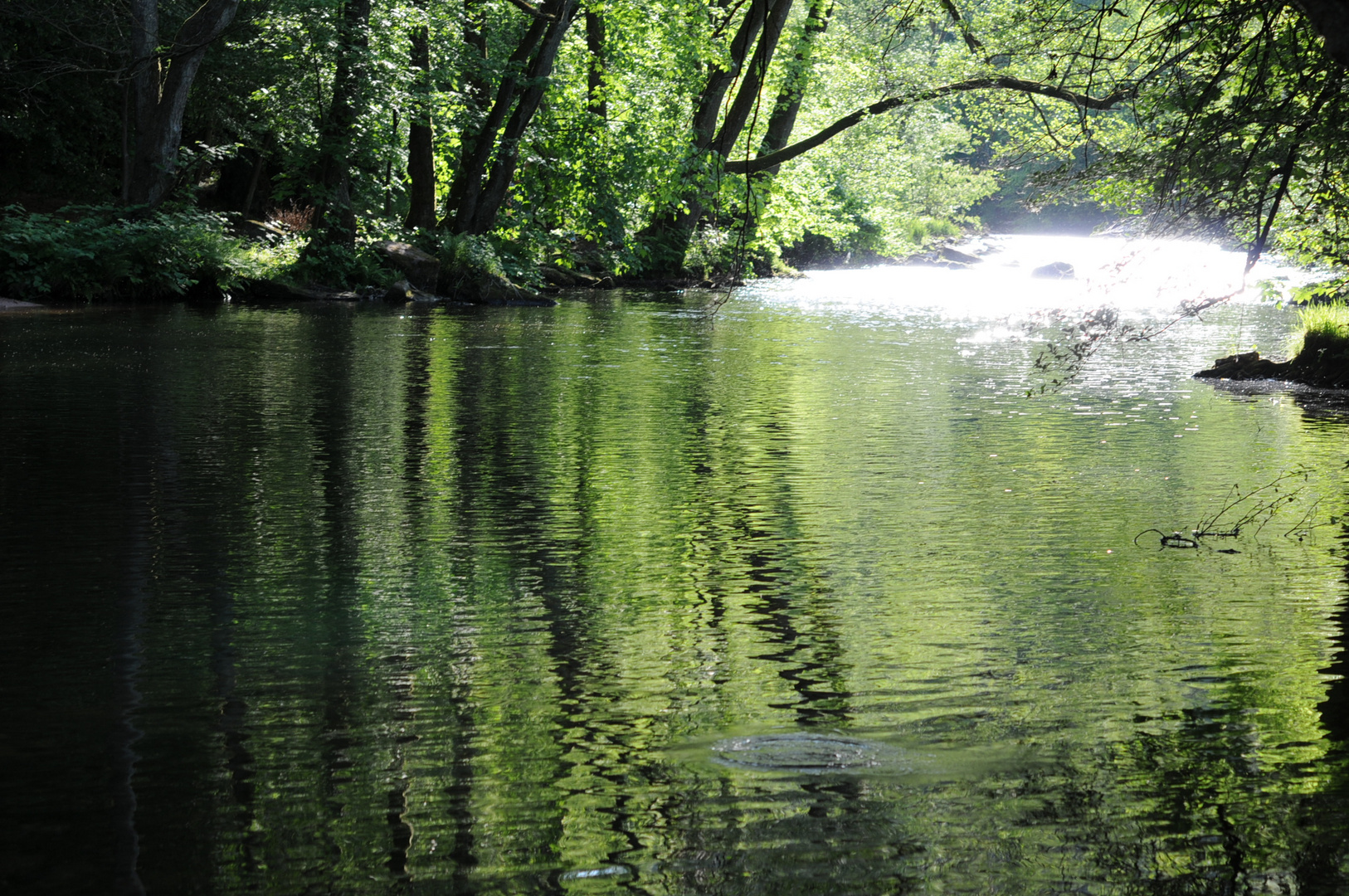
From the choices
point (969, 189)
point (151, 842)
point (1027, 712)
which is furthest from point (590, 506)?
point (969, 189)

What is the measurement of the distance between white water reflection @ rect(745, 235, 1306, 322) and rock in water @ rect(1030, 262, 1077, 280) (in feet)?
1.20

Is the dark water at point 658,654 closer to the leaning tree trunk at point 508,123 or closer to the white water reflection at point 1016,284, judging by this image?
the white water reflection at point 1016,284

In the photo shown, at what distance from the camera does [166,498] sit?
25.9 ft

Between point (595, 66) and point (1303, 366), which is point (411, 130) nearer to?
point (595, 66)

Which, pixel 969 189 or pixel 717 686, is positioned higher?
pixel 969 189

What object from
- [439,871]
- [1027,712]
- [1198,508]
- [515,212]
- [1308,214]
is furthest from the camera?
[515,212]

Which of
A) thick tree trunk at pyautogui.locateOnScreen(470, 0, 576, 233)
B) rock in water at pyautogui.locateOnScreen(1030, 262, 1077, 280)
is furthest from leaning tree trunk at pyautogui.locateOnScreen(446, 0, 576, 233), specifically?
rock in water at pyautogui.locateOnScreen(1030, 262, 1077, 280)

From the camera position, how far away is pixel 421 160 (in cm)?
3023

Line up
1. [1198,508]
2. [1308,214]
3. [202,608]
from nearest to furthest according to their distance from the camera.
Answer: [202,608] < [1308,214] < [1198,508]

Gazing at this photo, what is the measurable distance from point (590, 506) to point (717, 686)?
329cm

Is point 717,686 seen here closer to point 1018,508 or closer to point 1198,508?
point 1018,508

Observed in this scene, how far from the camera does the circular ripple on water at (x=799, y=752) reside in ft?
13.2

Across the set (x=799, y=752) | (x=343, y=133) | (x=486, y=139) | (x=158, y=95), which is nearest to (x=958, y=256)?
(x=486, y=139)

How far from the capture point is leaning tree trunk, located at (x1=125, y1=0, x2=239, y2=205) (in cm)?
2420
